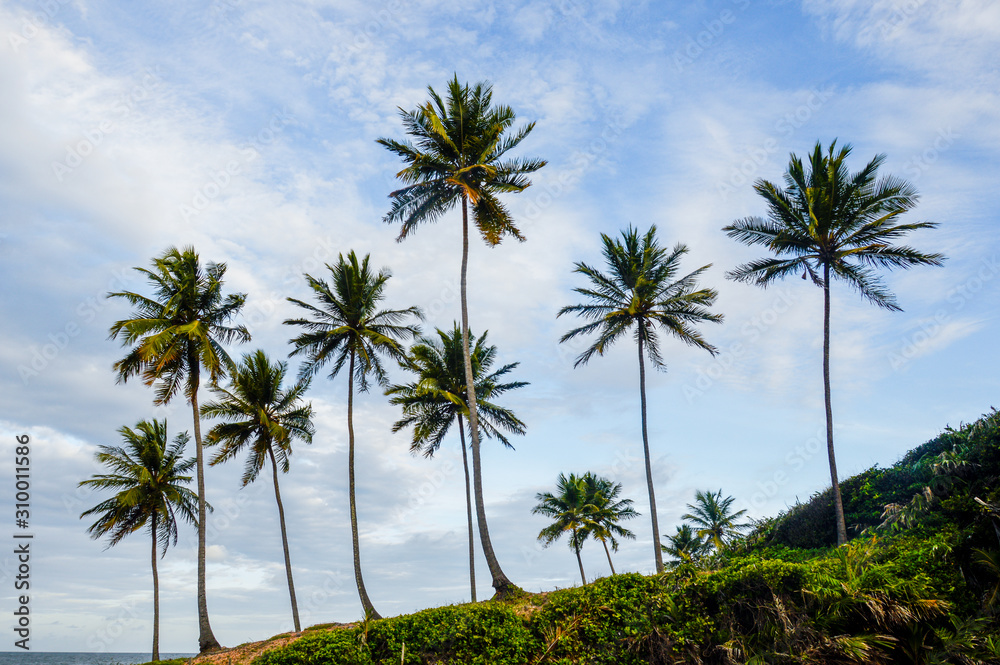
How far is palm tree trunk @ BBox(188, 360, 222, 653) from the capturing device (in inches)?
938

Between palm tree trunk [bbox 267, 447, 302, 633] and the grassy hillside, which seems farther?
palm tree trunk [bbox 267, 447, 302, 633]

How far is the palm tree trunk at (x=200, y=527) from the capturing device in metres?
23.8

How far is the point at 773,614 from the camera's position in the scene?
38.6ft

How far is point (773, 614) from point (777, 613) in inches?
7.4

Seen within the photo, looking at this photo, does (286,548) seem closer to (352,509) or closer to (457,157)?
(352,509)

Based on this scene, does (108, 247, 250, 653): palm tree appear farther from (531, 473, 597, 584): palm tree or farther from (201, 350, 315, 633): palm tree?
(531, 473, 597, 584): palm tree

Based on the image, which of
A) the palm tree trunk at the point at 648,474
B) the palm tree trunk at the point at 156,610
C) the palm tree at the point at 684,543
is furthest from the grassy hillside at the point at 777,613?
the palm tree at the point at 684,543

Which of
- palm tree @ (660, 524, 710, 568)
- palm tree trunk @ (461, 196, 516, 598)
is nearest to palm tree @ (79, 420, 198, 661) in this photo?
palm tree trunk @ (461, 196, 516, 598)

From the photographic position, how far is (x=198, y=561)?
2470cm

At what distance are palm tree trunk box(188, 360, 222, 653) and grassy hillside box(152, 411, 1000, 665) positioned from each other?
11.4 metres

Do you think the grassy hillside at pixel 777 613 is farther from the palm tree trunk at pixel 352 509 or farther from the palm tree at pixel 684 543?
the palm tree at pixel 684 543

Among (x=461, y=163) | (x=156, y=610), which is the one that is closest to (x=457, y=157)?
(x=461, y=163)

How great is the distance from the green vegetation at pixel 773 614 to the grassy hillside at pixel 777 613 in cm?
2

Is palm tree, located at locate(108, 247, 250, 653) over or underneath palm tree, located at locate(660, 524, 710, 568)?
over
